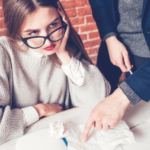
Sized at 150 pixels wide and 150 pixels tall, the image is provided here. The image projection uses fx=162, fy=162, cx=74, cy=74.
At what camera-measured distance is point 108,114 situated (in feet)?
2.12

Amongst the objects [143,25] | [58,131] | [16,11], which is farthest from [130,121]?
[16,11]

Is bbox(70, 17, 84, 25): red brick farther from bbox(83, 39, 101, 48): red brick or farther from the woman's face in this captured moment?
the woman's face

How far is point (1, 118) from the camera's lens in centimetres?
73

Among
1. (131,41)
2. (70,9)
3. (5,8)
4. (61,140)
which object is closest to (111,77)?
(131,41)

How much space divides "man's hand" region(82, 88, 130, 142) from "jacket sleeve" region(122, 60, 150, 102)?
55mm

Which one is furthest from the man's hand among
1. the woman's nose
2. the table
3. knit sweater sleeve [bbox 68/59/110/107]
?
the woman's nose

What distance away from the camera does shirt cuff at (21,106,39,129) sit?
78 cm

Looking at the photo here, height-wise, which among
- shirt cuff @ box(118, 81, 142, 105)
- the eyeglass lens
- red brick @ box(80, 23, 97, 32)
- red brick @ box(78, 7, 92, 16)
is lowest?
shirt cuff @ box(118, 81, 142, 105)

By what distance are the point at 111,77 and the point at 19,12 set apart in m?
0.75

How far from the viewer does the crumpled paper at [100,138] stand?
0.62 metres

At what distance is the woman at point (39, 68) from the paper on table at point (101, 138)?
0.78 feet

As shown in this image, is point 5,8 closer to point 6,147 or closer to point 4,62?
point 4,62

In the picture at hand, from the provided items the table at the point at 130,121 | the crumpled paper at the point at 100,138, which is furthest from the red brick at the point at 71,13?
the crumpled paper at the point at 100,138

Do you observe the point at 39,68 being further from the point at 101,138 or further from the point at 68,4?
the point at 68,4
